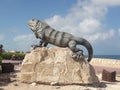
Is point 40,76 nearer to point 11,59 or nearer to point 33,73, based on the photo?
point 33,73

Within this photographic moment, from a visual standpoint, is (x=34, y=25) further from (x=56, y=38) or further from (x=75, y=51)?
(x=75, y=51)

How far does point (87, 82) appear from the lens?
14242 millimetres

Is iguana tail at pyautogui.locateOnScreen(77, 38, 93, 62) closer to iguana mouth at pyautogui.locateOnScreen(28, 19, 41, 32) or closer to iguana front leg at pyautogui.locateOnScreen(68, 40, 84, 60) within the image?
iguana front leg at pyautogui.locateOnScreen(68, 40, 84, 60)

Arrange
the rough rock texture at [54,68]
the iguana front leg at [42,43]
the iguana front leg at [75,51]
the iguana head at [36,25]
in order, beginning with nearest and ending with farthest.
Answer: the rough rock texture at [54,68] < the iguana front leg at [75,51] < the iguana front leg at [42,43] < the iguana head at [36,25]

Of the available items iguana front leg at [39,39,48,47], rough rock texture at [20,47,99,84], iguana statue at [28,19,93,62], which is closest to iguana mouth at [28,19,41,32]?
iguana statue at [28,19,93,62]

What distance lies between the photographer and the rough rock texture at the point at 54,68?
14.2 meters

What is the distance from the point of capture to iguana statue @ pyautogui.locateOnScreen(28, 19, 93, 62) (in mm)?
14648

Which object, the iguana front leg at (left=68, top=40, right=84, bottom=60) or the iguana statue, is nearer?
the iguana front leg at (left=68, top=40, right=84, bottom=60)

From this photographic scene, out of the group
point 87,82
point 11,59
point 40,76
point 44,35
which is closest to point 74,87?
point 87,82

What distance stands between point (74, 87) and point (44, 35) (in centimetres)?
289

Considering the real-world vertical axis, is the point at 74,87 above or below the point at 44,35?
below

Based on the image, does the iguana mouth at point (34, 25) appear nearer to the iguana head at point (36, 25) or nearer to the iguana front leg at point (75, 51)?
the iguana head at point (36, 25)

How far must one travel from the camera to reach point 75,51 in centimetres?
1455

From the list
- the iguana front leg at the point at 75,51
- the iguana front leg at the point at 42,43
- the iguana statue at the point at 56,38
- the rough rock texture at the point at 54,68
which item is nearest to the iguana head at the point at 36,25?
the iguana statue at the point at 56,38
